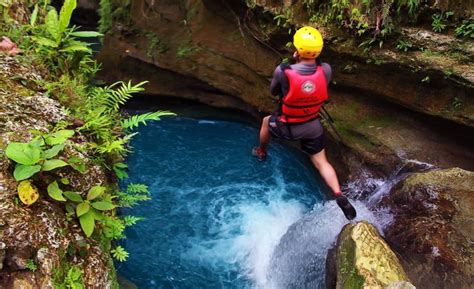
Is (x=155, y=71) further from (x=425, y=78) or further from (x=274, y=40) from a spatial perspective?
(x=425, y=78)

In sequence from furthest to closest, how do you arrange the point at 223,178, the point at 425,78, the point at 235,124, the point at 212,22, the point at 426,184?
the point at 235,124, the point at 212,22, the point at 223,178, the point at 425,78, the point at 426,184

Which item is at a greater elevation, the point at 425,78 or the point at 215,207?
the point at 425,78

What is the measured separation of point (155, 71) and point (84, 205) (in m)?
6.53

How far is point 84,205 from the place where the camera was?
3438mm

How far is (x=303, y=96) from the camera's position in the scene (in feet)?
17.4

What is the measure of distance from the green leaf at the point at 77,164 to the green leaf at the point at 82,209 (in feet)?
0.91

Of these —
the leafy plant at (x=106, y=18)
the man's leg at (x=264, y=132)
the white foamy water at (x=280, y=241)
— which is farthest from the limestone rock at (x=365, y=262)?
the leafy plant at (x=106, y=18)

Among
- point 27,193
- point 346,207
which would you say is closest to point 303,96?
point 346,207

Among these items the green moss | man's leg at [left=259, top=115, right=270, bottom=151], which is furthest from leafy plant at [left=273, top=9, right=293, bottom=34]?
the green moss

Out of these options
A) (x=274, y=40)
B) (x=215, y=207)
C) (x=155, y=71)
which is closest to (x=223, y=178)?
(x=215, y=207)

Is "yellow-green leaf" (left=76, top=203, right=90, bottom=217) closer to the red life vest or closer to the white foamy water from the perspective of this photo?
the red life vest

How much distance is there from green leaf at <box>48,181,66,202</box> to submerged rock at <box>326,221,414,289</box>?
2992 mm

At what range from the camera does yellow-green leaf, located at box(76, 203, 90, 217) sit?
3.39 m

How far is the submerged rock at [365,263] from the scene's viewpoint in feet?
14.5
